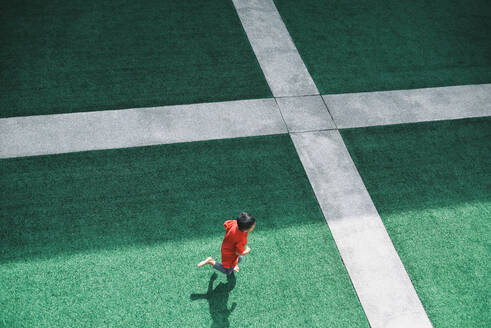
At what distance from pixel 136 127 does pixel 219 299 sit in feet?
8.25

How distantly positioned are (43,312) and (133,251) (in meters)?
1.01

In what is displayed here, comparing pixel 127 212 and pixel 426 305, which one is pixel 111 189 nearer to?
pixel 127 212

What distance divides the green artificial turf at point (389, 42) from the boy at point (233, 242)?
324 centimetres

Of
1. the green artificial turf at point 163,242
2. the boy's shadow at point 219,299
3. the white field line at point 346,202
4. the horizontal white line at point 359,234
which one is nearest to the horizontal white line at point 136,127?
the green artificial turf at point 163,242

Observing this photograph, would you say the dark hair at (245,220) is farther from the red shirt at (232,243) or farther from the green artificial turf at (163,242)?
the green artificial turf at (163,242)

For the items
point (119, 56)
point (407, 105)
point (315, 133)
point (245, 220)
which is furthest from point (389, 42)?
point (245, 220)

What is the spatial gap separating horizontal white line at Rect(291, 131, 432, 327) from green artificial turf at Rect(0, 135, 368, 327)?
14cm

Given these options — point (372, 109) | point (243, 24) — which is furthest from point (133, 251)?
point (243, 24)

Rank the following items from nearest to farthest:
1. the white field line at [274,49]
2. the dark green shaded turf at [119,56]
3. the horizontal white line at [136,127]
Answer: the horizontal white line at [136,127], the dark green shaded turf at [119,56], the white field line at [274,49]

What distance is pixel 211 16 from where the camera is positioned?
7.32 m

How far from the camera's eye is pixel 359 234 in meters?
4.98

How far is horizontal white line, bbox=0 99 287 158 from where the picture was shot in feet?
17.3

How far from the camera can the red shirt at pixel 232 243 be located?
3.98m

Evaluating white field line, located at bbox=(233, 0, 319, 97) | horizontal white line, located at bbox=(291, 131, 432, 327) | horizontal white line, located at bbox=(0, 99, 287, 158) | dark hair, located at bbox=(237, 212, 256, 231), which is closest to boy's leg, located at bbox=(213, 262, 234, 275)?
dark hair, located at bbox=(237, 212, 256, 231)
